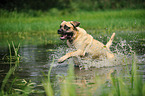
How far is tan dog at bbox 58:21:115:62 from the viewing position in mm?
7195

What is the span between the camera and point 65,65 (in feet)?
24.6

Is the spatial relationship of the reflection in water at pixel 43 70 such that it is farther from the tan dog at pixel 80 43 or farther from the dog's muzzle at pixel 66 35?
the dog's muzzle at pixel 66 35

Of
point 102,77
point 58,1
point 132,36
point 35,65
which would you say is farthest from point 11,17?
point 102,77

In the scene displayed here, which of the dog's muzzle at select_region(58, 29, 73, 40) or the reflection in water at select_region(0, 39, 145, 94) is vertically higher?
the dog's muzzle at select_region(58, 29, 73, 40)

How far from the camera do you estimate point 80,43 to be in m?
7.22

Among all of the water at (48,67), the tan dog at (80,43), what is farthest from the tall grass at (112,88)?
the tan dog at (80,43)

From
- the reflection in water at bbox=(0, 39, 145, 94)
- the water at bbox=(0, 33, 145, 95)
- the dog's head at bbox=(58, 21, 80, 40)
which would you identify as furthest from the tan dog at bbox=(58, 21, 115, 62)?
the reflection in water at bbox=(0, 39, 145, 94)

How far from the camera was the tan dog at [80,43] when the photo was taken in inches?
283

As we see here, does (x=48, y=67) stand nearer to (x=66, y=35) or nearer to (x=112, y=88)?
(x=66, y=35)

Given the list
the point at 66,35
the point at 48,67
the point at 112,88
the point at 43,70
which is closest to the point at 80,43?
the point at 66,35

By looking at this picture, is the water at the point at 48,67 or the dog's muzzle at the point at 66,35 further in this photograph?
the dog's muzzle at the point at 66,35

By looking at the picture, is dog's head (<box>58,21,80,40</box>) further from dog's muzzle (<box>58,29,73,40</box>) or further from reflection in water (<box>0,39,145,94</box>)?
reflection in water (<box>0,39,145,94</box>)

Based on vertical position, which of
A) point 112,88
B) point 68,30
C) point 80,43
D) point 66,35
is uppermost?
point 68,30

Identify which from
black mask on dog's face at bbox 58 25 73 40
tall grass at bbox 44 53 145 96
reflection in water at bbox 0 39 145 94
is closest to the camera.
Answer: tall grass at bbox 44 53 145 96
